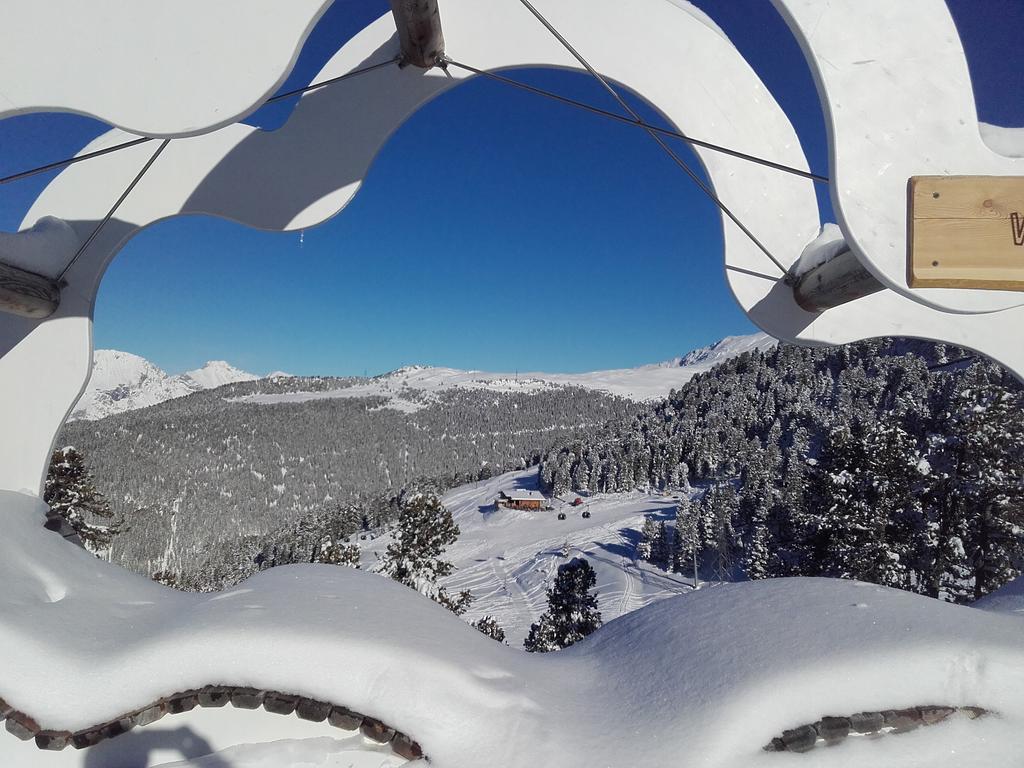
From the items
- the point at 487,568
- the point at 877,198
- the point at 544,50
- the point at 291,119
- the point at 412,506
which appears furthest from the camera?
the point at 487,568

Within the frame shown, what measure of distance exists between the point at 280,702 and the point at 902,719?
74.1 inches

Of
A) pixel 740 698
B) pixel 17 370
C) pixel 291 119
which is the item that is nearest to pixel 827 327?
pixel 740 698

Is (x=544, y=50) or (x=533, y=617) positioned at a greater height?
(x=544, y=50)

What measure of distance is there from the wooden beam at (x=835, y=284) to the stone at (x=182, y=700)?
2.56m

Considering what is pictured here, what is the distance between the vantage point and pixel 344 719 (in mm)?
1602

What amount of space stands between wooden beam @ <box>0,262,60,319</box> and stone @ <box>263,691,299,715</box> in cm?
206

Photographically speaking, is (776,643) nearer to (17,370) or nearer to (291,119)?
(291,119)

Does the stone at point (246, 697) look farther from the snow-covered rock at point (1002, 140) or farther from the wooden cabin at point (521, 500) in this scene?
the wooden cabin at point (521, 500)

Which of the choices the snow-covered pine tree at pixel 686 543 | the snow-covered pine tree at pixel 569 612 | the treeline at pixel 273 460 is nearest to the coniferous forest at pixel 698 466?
the snow-covered pine tree at pixel 686 543

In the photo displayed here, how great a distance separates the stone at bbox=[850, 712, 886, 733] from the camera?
1589 millimetres

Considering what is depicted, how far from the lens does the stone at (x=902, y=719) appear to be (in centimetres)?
161

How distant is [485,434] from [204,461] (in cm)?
7744

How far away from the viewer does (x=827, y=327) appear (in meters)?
2.67

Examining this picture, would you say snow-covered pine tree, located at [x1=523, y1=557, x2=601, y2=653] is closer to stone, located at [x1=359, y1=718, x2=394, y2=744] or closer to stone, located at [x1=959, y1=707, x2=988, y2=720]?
stone, located at [x1=959, y1=707, x2=988, y2=720]
